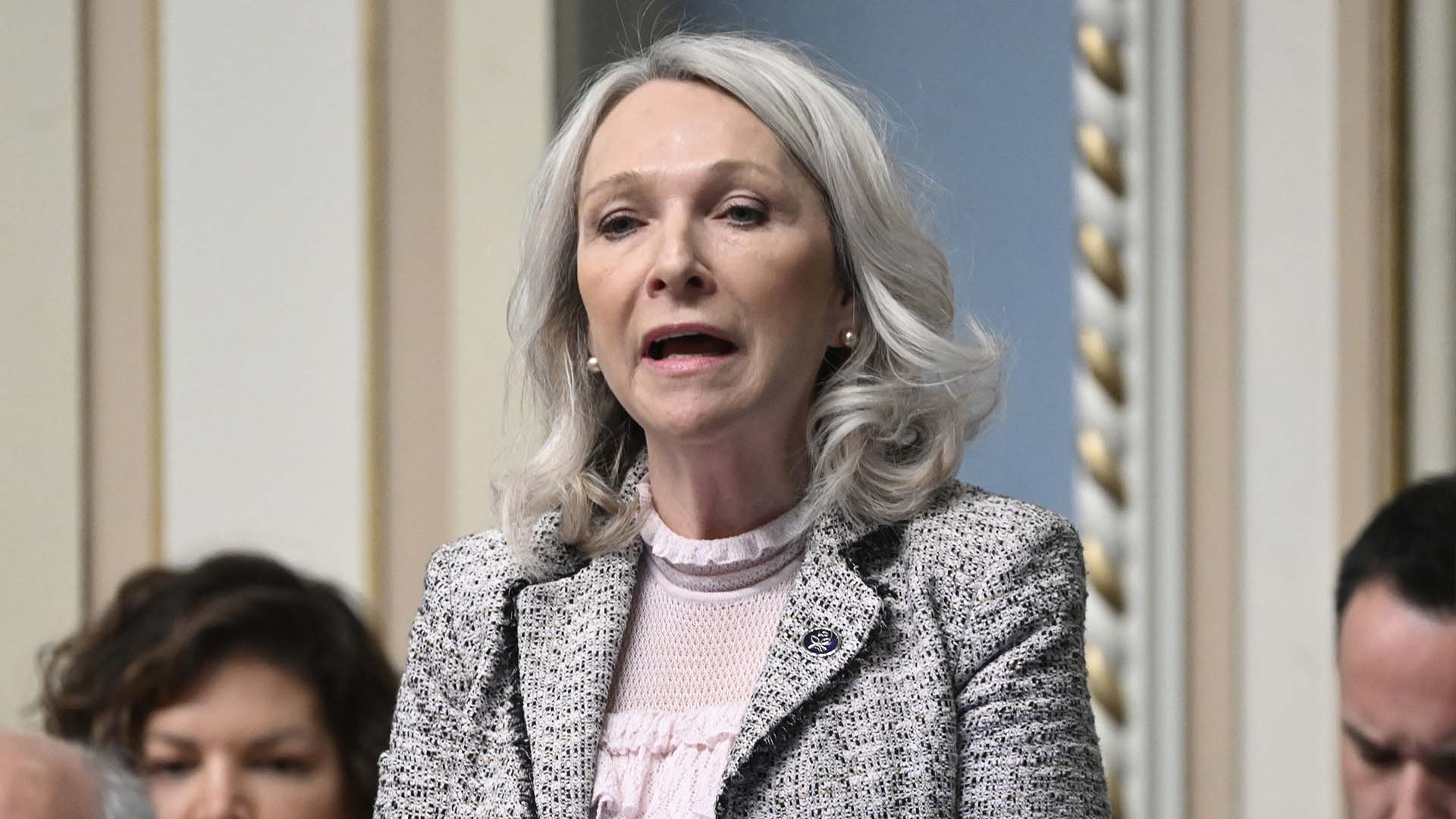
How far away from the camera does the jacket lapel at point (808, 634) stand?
147cm

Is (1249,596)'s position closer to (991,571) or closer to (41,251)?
(991,571)

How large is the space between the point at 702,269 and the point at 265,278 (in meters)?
1.55

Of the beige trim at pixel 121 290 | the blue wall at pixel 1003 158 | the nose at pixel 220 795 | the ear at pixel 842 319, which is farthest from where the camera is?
the beige trim at pixel 121 290

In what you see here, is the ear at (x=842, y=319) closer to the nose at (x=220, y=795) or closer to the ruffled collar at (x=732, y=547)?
the ruffled collar at (x=732, y=547)

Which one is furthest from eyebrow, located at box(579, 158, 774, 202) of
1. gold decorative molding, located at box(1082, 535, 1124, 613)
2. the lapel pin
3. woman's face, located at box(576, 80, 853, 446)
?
gold decorative molding, located at box(1082, 535, 1124, 613)

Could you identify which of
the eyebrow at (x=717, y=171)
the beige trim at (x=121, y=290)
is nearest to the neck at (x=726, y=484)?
the eyebrow at (x=717, y=171)

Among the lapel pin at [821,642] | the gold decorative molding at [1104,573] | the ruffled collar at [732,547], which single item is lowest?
the gold decorative molding at [1104,573]

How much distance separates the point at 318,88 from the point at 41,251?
51 centimetres

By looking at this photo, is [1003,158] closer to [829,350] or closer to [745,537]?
[829,350]

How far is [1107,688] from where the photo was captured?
242 cm

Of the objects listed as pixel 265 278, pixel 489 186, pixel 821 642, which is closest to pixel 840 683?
pixel 821 642

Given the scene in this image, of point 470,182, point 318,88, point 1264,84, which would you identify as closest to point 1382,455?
point 1264,84

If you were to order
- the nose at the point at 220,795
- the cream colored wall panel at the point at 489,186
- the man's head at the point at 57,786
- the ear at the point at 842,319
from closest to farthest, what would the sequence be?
the man's head at the point at 57,786 → the ear at the point at 842,319 → the nose at the point at 220,795 → the cream colored wall panel at the point at 489,186

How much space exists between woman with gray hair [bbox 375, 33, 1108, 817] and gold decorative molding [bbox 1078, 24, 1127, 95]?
0.83 meters
